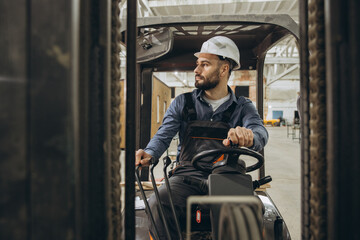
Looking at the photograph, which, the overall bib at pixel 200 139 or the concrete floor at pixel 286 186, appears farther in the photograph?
the concrete floor at pixel 286 186

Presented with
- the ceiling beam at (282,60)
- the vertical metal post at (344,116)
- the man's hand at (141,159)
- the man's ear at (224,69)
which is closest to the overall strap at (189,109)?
the man's ear at (224,69)

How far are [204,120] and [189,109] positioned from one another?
6.1 inches

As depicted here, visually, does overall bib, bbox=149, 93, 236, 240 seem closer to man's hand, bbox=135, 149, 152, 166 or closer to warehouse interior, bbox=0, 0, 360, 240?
man's hand, bbox=135, 149, 152, 166

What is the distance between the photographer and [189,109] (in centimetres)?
189

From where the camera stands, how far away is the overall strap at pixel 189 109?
187 centimetres

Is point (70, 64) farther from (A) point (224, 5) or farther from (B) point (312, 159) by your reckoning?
(A) point (224, 5)

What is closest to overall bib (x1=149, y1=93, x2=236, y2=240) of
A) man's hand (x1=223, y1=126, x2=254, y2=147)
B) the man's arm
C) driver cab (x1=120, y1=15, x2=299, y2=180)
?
the man's arm

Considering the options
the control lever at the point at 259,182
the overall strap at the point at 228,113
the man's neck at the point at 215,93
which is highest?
the man's neck at the point at 215,93

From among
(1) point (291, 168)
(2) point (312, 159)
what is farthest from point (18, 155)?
(1) point (291, 168)

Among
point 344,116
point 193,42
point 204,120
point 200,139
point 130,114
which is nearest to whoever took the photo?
point 344,116

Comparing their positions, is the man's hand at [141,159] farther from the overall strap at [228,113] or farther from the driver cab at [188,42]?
the driver cab at [188,42]

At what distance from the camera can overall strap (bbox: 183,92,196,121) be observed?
1873 mm

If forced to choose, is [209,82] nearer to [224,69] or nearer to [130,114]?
[224,69]

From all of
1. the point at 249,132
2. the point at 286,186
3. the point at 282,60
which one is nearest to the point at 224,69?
the point at 249,132
